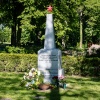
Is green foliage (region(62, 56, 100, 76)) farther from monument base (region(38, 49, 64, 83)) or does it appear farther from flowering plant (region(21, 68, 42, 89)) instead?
flowering plant (region(21, 68, 42, 89))

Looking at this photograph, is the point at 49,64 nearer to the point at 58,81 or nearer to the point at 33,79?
the point at 58,81

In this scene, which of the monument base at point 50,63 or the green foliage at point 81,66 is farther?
the green foliage at point 81,66

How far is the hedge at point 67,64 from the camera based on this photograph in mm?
19453

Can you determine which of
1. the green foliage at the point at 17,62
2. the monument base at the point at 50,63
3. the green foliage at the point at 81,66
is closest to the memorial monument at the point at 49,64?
the monument base at the point at 50,63

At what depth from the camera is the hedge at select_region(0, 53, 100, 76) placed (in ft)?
63.8

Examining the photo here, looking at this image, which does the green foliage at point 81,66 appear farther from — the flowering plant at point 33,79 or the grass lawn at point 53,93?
the flowering plant at point 33,79

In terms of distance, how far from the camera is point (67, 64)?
65.2 ft

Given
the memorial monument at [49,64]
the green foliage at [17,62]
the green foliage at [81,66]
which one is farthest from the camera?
the green foliage at [17,62]

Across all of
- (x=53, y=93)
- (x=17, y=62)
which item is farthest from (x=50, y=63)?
(x=17, y=62)

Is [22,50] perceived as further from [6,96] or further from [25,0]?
[6,96]

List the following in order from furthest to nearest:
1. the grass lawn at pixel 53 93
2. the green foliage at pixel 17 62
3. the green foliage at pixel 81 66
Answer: the green foliage at pixel 17 62, the green foliage at pixel 81 66, the grass lawn at pixel 53 93

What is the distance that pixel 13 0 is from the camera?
3503 centimetres

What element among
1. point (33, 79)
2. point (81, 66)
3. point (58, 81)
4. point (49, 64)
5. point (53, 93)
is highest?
point (49, 64)

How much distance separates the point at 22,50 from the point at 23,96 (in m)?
16.3
